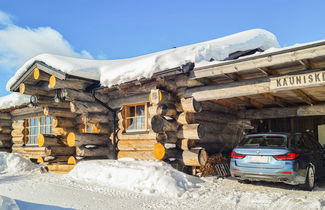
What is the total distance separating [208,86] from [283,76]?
214cm

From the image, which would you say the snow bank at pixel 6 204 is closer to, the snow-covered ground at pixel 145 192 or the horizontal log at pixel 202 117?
the snow-covered ground at pixel 145 192

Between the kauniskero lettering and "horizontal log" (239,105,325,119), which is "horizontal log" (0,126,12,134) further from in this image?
the kauniskero lettering

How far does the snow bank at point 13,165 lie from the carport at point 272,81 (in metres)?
8.15

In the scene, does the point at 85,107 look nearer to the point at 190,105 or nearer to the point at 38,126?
the point at 190,105

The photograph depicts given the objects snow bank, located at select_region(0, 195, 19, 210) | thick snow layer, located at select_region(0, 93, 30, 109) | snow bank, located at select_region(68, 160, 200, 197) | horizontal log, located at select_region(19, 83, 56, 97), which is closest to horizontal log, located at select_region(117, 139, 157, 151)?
snow bank, located at select_region(68, 160, 200, 197)

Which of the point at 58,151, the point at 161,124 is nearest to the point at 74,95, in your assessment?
the point at 58,151

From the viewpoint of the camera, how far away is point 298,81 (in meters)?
6.98

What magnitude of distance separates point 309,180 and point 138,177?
14.0 feet

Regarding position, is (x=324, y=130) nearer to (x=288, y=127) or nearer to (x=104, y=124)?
(x=288, y=127)

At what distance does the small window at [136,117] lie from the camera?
10.9m

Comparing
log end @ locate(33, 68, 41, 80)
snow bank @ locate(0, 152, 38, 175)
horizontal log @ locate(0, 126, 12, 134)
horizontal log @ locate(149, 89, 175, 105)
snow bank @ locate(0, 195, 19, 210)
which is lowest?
snow bank @ locate(0, 152, 38, 175)

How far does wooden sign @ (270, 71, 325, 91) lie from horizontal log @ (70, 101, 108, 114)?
6.54 m

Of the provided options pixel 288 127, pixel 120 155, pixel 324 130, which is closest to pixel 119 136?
pixel 120 155

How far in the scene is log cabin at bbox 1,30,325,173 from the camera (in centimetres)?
754
